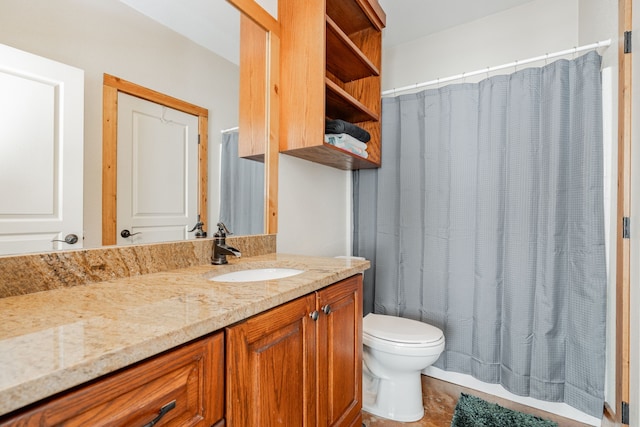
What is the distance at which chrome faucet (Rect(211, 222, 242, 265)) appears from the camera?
1.19 meters

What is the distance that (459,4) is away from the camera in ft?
6.61

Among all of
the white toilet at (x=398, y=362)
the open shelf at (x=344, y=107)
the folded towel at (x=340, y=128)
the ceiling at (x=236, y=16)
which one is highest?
the ceiling at (x=236, y=16)

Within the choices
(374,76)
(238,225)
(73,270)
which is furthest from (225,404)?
(374,76)

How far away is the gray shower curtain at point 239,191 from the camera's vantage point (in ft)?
4.35

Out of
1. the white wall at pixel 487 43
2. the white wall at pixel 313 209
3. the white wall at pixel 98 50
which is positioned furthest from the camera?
the white wall at pixel 487 43

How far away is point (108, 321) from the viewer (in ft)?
1.82

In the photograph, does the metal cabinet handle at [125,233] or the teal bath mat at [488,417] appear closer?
the metal cabinet handle at [125,233]

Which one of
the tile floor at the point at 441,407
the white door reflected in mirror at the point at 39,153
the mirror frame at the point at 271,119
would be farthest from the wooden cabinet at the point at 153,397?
the tile floor at the point at 441,407

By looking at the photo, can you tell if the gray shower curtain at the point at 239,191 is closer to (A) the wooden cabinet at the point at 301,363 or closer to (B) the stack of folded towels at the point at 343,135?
(B) the stack of folded towels at the point at 343,135

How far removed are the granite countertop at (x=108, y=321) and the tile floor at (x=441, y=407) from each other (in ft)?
3.71

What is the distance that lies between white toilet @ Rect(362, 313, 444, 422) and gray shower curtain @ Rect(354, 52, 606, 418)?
359 mm

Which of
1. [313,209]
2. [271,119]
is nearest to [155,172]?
[271,119]

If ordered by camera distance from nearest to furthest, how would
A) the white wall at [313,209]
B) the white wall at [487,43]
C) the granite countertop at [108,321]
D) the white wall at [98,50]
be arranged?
the granite countertop at [108,321], the white wall at [98,50], the white wall at [313,209], the white wall at [487,43]

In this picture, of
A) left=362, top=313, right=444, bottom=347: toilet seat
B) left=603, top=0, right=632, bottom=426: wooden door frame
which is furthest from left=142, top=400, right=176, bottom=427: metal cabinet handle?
left=603, top=0, right=632, bottom=426: wooden door frame
